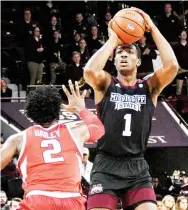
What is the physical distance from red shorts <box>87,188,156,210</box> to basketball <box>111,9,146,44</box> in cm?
141

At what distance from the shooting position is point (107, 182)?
21.1 ft

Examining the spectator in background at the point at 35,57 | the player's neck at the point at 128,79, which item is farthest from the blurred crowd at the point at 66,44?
the player's neck at the point at 128,79

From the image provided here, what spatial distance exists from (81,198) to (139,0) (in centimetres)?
1389

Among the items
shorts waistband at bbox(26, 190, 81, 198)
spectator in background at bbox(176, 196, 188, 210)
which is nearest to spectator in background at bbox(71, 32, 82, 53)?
spectator in background at bbox(176, 196, 188, 210)

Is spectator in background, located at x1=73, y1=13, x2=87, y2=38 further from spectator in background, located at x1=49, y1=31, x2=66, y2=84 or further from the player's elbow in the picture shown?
the player's elbow

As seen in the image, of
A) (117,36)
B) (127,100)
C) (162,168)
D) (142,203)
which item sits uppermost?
(117,36)

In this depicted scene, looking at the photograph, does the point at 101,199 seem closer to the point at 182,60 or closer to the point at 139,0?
the point at 182,60

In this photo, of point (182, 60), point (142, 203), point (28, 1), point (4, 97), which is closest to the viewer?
point (142, 203)

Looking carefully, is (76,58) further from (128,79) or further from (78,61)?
(128,79)

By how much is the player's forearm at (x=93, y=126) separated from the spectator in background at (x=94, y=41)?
1016 centimetres

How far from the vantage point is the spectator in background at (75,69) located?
595 inches

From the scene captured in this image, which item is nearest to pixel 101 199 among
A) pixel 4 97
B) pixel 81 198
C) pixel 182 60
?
pixel 81 198

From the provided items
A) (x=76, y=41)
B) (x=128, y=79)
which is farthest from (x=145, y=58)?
(x=128, y=79)

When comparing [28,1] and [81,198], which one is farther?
[28,1]
